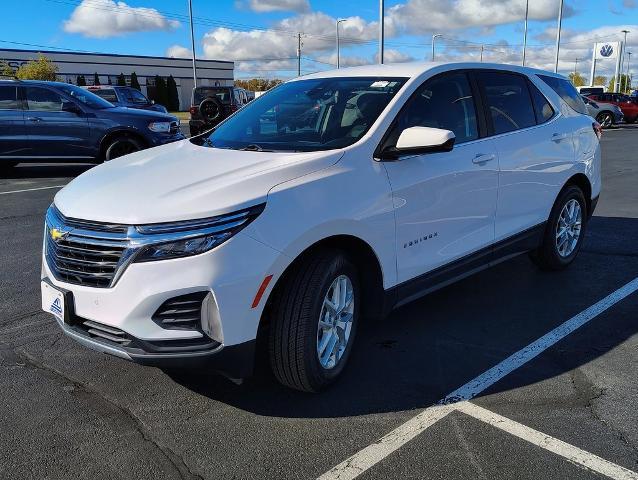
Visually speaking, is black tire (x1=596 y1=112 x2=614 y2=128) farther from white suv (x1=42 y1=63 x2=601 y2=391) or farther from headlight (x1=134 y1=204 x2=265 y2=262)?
headlight (x1=134 y1=204 x2=265 y2=262)

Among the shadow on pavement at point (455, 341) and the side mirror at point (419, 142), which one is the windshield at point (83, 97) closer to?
the shadow on pavement at point (455, 341)

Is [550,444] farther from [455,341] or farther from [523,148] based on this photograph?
[523,148]

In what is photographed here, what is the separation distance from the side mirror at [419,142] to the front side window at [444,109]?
0.42 feet

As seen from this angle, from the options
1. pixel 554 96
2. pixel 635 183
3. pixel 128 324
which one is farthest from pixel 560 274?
pixel 635 183

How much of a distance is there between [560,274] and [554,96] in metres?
1.60

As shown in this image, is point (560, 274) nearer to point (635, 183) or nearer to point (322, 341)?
point (322, 341)

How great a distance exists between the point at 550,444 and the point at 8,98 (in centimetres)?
1191

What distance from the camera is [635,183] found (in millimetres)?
11359

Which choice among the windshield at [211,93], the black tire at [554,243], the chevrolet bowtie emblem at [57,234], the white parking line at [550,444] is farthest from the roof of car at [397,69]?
the windshield at [211,93]

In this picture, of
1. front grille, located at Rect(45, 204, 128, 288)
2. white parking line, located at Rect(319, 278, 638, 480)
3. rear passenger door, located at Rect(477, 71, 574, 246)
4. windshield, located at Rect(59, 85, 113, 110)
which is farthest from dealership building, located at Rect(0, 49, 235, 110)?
front grille, located at Rect(45, 204, 128, 288)

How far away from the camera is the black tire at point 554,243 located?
5.29 m

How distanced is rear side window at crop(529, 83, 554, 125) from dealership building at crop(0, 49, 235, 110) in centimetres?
5751

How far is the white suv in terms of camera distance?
2.79 metres

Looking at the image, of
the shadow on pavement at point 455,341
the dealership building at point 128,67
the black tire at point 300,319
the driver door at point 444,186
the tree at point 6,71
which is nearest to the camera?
the black tire at point 300,319
